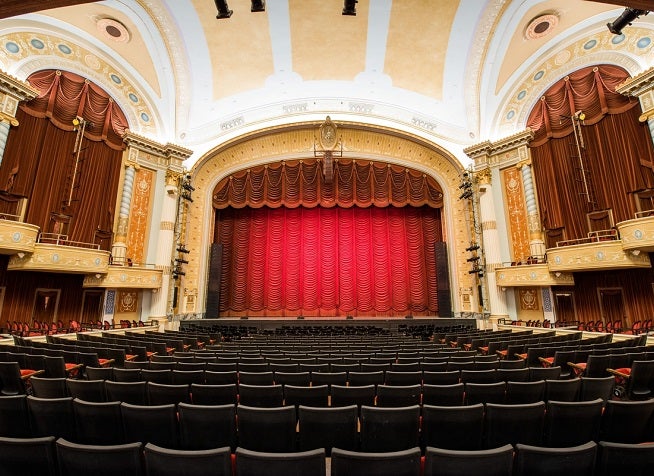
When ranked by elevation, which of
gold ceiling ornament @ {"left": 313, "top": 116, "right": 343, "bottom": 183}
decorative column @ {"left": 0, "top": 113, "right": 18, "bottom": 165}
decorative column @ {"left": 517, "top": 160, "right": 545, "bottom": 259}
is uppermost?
gold ceiling ornament @ {"left": 313, "top": 116, "right": 343, "bottom": 183}

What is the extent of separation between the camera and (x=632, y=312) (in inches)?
429

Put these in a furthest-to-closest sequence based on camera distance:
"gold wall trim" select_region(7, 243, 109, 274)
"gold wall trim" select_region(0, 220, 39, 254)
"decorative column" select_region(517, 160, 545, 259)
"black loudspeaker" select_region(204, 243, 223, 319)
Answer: "black loudspeaker" select_region(204, 243, 223, 319), "decorative column" select_region(517, 160, 545, 259), "gold wall trim" select_region(7, 243, 109, 274), "gold wall trim" select_region(0, 220, 39, 254)

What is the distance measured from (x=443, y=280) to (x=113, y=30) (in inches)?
676

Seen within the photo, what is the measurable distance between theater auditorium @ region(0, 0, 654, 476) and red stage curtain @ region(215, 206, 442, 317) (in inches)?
4.3

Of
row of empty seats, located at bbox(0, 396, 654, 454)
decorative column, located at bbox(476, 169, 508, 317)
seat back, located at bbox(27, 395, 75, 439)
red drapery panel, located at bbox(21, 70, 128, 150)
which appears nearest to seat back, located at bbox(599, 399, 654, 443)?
row of empty seats, located at bbox(0, 396, 654, 454)

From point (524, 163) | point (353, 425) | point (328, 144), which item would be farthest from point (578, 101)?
point (353, 425)

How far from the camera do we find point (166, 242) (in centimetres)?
1421

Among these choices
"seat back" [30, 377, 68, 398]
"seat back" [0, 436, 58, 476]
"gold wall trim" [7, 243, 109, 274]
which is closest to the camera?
"seat back" [0, 436, 58, 476]

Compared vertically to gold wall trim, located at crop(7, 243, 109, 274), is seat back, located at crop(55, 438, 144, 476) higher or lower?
lower

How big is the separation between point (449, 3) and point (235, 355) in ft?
47.8

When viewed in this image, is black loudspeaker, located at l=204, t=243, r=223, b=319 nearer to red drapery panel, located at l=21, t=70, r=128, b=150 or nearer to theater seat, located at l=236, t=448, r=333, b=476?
red drapery panel, located at l=21, t=70, r=128, b=150

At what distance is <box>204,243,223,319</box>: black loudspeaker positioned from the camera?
1505cm

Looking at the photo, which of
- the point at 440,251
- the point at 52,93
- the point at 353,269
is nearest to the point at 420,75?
the point at 440,251

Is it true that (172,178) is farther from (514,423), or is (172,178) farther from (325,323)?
(514,423)
